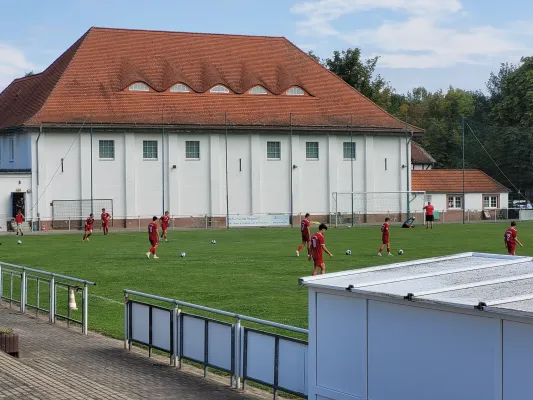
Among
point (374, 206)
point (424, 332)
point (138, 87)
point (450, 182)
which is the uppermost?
point (138, 87)

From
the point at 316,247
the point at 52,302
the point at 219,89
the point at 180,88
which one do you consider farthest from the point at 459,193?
the point at 52,302

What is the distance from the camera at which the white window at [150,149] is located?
70.1 m

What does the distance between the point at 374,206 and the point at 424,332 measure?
6519 centimetres

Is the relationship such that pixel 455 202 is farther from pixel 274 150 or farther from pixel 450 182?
pixel 274 150

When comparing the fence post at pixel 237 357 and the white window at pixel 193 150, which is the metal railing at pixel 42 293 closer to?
the fence post at pixel 237 357

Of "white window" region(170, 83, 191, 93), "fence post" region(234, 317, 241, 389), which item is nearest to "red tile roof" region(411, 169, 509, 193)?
"white window" region(170, 83, 191, 93)

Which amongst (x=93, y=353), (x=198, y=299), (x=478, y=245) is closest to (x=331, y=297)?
(x=93, y=353)

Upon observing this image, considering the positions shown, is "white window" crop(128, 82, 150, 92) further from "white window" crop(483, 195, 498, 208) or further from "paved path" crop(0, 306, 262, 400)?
Answer: "paved path" crop(0, 306, 262, 400)

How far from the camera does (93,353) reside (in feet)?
60.8

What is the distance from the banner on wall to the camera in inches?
2749

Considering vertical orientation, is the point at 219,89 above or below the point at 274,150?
above

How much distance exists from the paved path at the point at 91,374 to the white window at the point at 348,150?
56.5 metres

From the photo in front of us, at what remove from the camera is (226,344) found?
15.8m

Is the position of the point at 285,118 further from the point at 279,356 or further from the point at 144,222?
the point at 279,356
